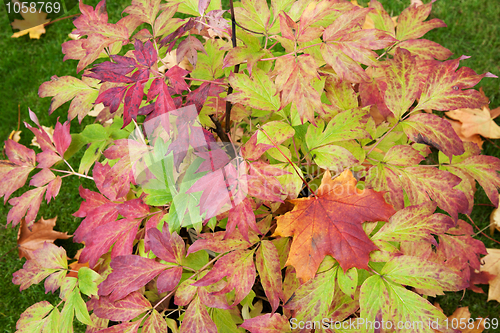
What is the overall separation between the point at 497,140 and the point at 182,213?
1.75 metres

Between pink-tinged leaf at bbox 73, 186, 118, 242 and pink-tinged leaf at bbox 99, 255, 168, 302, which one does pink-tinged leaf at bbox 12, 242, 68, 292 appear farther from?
pink-tinged leaf at bbox 99, 255, 168, 302

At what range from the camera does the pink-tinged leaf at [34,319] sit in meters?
0.88

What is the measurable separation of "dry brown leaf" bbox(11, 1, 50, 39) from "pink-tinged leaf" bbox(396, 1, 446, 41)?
6.94 feet

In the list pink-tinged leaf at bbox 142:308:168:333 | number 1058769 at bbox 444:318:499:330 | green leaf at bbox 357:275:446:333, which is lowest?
number 1058769 at bbox 444:318:499:330

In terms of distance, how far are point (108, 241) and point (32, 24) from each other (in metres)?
1.92

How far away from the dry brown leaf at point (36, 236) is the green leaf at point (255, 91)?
1.28 m

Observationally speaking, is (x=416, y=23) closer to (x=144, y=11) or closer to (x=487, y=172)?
(x=487, y=172)

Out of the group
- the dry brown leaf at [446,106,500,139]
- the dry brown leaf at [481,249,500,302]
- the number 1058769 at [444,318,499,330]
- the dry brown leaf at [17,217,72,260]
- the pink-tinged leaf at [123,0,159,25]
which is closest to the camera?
the pink-tinged leaf at [123,0,159,25]

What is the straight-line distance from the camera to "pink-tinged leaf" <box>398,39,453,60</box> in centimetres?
92

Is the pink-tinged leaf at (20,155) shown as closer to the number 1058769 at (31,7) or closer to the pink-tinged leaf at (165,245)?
the pink-tinged leaf at (165,245)

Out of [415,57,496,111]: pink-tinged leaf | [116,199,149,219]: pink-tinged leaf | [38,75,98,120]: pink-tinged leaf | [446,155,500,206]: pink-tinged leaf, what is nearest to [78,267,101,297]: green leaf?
[116,199,149,219]: pink-tinged leaf

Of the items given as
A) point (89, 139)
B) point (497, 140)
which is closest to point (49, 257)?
point (89, 139)

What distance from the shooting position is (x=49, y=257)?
94 centimetres

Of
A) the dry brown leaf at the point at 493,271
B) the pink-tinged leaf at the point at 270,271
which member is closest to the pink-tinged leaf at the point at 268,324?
the pink-tinged leaf at the point at 270,271
